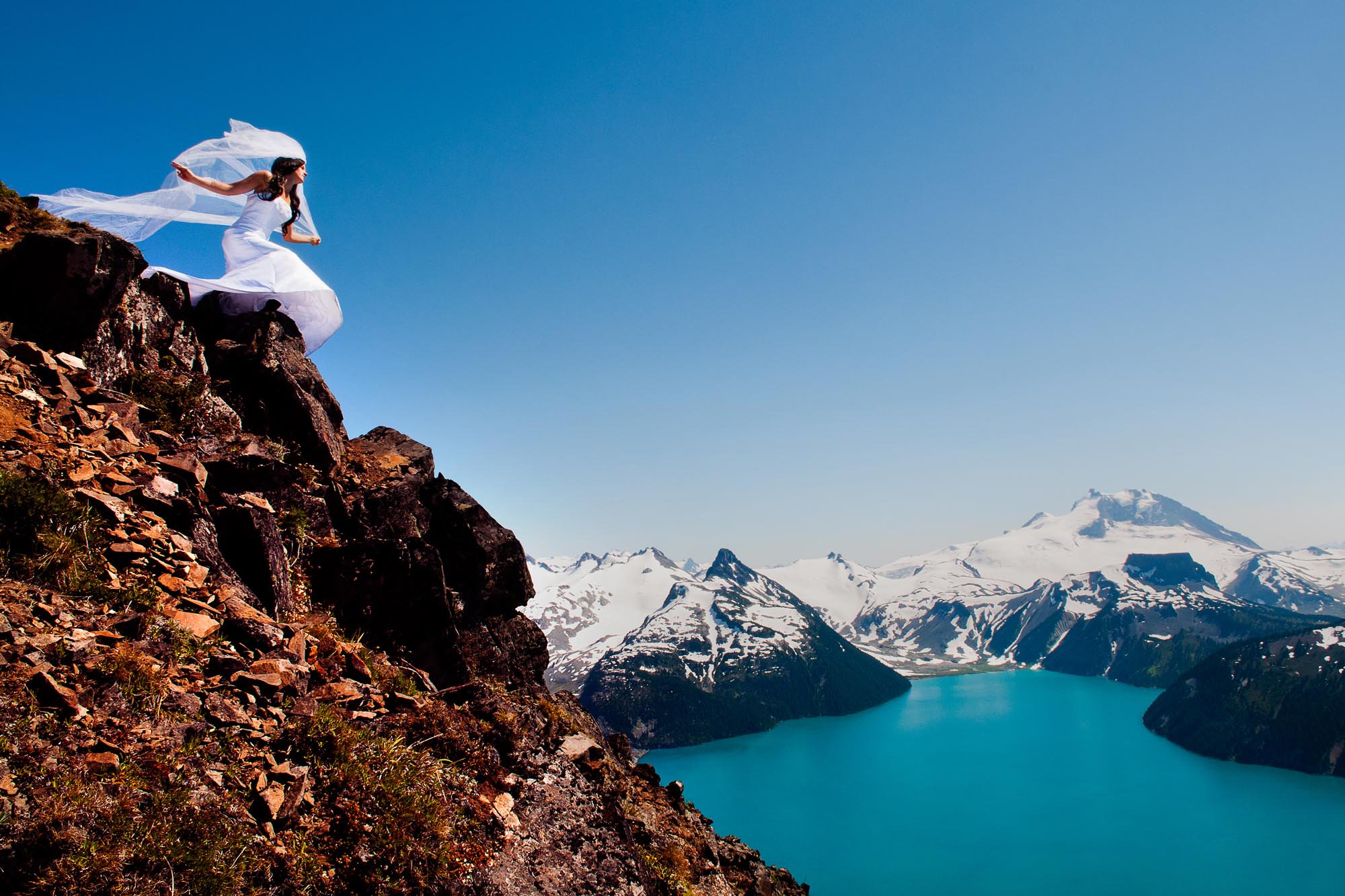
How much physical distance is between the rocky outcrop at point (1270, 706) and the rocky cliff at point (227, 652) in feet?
691

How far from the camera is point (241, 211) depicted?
1208cm

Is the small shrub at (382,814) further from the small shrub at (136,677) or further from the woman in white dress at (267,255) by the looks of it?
the woman in white dress at (267,255)

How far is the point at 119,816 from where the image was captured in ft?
13.5

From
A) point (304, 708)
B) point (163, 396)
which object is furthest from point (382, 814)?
point (163, 396)

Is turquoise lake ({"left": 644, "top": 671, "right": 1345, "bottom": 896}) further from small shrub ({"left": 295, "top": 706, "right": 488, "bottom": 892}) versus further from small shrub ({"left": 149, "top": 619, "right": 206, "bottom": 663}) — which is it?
small shrub ({"left": 149, "top": 619, "right": 206, "bottom": 663})

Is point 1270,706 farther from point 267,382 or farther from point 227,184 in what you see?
point 227,184

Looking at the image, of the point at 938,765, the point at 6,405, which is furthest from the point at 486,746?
the point at 938,765

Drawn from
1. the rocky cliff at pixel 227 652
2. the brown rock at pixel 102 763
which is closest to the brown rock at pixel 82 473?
the rocky cliff at pixel 227 652

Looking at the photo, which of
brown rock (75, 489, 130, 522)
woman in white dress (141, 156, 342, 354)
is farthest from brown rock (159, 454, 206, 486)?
woman in white dress (141, 156, 342, 354)

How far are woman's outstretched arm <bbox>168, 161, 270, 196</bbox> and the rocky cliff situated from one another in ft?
6.33

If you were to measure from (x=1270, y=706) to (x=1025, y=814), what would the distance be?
10529 cm

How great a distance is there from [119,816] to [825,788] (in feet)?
506

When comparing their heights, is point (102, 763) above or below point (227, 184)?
below

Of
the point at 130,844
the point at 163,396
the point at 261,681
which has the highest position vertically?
the point at 163,396
